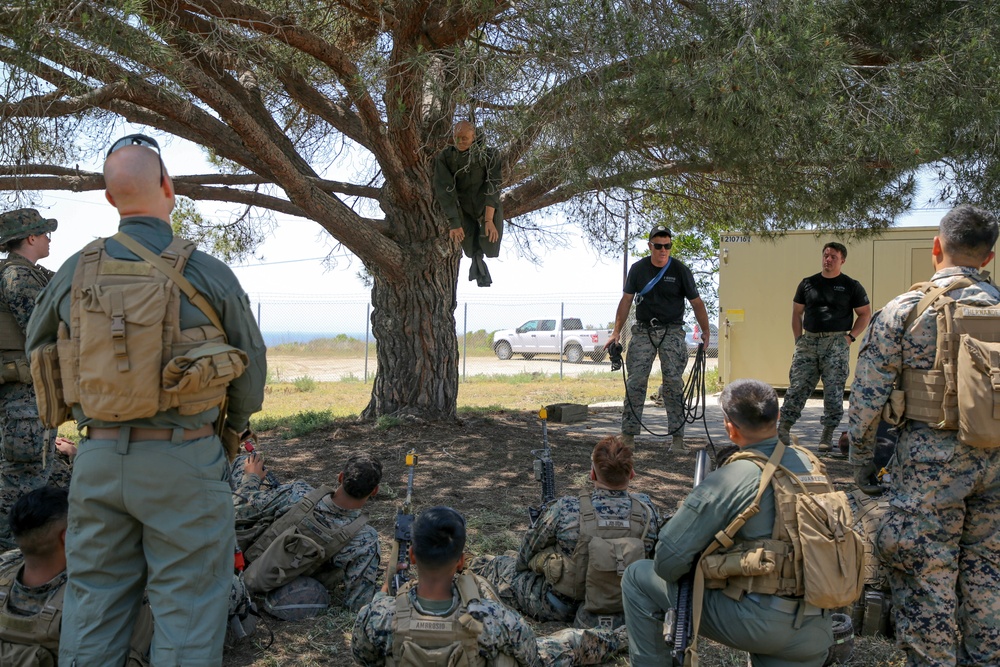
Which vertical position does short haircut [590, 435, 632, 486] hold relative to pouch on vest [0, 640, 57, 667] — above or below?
above

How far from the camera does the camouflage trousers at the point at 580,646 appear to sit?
3.21m

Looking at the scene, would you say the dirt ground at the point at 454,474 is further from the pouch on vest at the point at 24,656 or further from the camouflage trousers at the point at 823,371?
the pouch on vest at the point at 24,656

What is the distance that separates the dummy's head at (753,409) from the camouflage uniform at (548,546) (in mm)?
889

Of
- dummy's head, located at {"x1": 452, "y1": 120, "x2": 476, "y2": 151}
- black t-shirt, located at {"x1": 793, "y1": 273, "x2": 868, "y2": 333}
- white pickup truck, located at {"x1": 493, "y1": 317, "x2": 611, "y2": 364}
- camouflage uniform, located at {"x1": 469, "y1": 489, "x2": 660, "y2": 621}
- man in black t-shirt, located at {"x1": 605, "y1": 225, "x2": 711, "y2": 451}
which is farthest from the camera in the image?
white pickup truck, located at {"x1": 493, "y1": 317, "x2": 611, "y2": 364}

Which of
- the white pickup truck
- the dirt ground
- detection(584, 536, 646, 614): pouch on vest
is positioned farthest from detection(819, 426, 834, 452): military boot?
the white pickup truck

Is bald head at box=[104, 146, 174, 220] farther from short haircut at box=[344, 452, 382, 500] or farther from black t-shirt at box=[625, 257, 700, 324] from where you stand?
black t-shirt at box=[625, 257, 700, 324]

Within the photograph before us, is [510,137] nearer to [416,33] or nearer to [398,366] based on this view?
[416,33]

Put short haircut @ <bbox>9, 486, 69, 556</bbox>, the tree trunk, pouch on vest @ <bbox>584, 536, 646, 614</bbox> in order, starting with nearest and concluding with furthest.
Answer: short haircut @ <bbox>9, 486, 69, 556</bbox> → pouch on vest @ <bbox>584, 536, 646, 614</bbox> → the tree trunk

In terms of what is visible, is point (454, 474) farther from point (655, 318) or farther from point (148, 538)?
point (148, 538)

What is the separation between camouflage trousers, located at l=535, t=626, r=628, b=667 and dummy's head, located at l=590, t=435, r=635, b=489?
61cm

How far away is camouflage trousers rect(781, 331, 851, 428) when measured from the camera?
7.41 metres

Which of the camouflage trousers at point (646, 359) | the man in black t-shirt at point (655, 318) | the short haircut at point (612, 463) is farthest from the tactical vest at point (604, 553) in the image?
the camouflage trousers at point (646, 359)

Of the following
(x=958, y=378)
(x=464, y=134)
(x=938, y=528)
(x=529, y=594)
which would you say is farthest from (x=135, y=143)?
(x=464, y=134)

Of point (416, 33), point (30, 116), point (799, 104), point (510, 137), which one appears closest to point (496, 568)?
point (510, 137)
